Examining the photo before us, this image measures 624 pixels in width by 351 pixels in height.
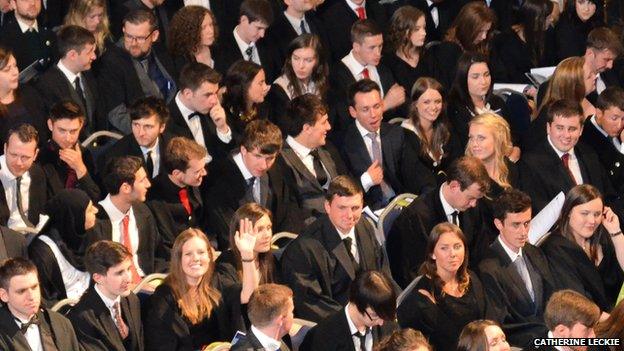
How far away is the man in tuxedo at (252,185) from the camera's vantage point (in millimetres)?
9773

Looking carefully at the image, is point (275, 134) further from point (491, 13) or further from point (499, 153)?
point (491, 13)

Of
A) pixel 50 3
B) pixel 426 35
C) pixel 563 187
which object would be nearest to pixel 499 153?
pixel 563 187

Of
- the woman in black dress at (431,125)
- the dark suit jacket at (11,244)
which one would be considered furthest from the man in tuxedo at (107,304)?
the woman in black dress at (431,125)

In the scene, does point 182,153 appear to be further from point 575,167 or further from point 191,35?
point 575,167

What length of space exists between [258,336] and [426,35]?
468 cm

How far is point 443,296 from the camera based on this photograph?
29.3ft

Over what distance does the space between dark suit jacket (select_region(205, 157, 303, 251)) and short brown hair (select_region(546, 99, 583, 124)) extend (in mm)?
1698

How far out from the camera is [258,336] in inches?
324

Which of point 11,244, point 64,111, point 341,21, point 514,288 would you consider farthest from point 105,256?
point 341,21

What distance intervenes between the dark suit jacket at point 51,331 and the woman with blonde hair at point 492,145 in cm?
299

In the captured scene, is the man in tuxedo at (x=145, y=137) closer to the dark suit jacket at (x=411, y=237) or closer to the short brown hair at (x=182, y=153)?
the short brown hair at (x=182, y=153)

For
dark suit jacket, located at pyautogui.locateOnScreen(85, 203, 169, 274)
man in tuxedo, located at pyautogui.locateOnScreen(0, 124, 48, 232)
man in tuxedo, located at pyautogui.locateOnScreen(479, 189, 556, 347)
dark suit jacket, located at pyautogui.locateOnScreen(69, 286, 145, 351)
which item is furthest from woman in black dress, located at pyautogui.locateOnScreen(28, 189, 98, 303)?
man in tuxedo, located at pyautogui.locateOnScreen(479, 189, 556, 347)

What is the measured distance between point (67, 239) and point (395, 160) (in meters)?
2.33

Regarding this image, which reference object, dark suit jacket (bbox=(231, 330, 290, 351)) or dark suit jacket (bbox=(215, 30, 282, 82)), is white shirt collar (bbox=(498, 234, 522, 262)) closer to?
dark suit jacket (bbox=(231, 330, 290, 351))
